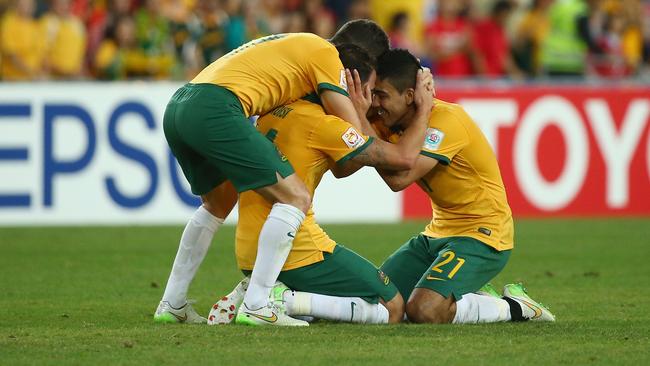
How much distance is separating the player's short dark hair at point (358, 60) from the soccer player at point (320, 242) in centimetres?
11

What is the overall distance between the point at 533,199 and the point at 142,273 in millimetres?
6118

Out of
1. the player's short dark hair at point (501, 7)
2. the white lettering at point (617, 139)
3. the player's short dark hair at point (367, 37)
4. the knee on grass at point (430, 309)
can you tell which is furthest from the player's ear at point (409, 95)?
the player's short dark hair at point (501, 7)

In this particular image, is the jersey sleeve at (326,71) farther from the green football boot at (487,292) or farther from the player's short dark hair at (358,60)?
the green football boot at (487,292)

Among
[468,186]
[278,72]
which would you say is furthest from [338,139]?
[468,186]

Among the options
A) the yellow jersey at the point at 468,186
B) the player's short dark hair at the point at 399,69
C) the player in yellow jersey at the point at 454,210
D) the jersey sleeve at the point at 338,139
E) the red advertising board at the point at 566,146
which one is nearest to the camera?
the jersey sleeve at the point at 338,139

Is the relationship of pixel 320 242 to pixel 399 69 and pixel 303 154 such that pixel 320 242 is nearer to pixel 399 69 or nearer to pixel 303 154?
pixel 303 154

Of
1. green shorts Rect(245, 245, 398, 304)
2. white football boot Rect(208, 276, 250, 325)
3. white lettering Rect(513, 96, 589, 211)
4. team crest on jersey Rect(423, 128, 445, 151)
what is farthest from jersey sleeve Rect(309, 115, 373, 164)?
white lettering Rect(513, 96, 589, 211)

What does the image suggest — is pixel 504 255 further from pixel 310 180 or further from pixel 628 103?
pixel 628 103

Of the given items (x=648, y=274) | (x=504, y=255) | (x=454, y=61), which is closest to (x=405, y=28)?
(x=454, y=61)

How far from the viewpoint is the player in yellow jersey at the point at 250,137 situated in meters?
6.96

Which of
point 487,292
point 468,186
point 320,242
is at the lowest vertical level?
point 487,292

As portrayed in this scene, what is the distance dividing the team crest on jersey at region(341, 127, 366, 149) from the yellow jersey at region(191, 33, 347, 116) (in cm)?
28

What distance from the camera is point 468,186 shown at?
772cm

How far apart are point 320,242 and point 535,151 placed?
8.07 m
